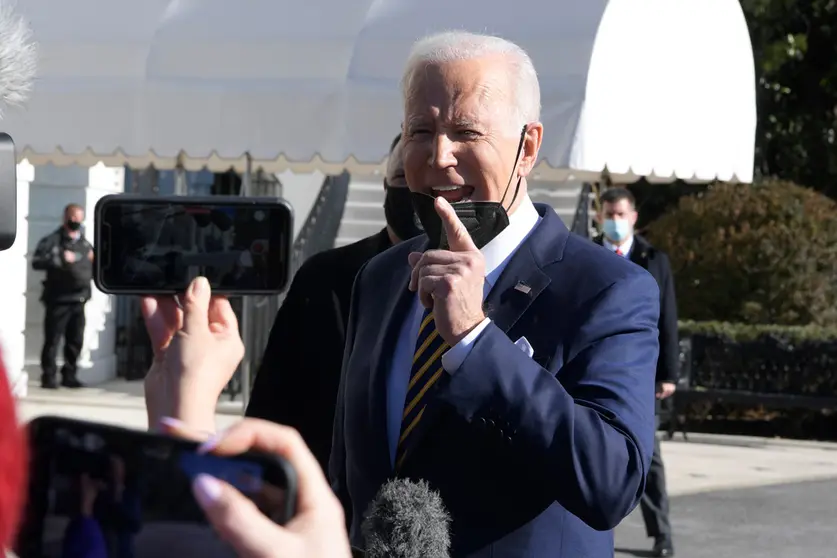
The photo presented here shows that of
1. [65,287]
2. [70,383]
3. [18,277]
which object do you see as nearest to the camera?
[18,277]

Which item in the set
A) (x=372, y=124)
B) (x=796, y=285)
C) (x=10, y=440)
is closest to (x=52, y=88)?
(x=372, y=124)

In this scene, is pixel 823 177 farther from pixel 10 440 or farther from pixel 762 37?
pixel 10 440

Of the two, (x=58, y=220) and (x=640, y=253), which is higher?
(x=640, y=253)

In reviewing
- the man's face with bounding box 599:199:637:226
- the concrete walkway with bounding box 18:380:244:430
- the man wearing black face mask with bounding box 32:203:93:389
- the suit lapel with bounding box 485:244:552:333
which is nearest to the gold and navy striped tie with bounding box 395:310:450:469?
the suit lapel with bounding box 485:244:552:333

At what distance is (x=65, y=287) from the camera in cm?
1548

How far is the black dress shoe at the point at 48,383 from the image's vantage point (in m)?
15.7

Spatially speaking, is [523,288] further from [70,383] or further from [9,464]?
[70,383]

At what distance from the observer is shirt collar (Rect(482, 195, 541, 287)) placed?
2.90m

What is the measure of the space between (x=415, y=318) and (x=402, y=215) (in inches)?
52.7

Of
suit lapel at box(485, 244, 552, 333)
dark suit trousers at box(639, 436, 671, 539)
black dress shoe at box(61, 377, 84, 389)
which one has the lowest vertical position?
black dress shoe at box(61, 377, 84, 389)

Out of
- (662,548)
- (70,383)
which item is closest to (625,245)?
(662,548)

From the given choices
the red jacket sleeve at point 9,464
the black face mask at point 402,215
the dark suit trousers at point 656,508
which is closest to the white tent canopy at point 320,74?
the dark suit trousers at point 656,508

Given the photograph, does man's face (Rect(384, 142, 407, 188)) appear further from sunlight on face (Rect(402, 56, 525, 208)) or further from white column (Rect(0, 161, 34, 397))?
white column (Rect(0, 161, 34, 397))

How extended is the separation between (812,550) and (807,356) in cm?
552
